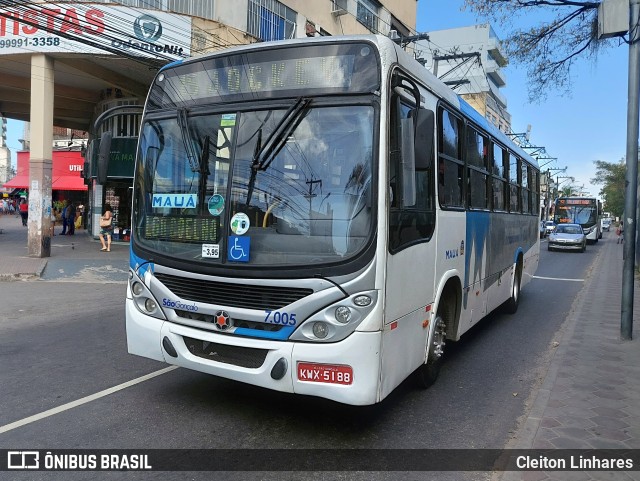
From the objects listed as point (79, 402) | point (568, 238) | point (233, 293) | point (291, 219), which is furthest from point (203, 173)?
point (568, 238)

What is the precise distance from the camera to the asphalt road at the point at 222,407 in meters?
3.96

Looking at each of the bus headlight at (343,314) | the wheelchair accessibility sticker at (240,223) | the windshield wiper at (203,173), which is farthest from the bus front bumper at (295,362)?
the windshield wiper at (203,173)

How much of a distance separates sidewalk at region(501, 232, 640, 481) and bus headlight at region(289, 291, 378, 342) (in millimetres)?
1454

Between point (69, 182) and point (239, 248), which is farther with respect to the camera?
point (69, 182)

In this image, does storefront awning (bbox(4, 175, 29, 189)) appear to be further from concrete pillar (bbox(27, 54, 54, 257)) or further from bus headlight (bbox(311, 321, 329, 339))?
bus headlight (bbox(311, 321, 329, 339))

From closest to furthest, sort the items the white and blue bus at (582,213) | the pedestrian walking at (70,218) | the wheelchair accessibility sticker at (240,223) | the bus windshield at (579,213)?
1. the wheelchair accessibility sticker at (240,223)
2. the pedestrian walking at (70,218)
3. the white and blue bus at (582,213)
4. the bus windshield at (579,213)

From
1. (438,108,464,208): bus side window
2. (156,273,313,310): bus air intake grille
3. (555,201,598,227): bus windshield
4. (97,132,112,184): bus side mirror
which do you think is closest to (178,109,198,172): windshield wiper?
(156,273,313,310): bus air intake grille

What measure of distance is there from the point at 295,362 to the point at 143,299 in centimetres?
161

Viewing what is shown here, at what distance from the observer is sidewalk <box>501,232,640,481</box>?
4.03m

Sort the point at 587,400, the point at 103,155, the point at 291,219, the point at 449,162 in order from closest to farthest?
the point at 291,219
the point at 587,400
the point at 103,155
the point at 449,162

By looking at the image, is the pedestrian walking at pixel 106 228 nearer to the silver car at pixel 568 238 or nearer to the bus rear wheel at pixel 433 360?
the bus rear wheel at pixel 433 360

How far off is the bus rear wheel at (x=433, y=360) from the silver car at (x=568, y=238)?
26023 millimetres

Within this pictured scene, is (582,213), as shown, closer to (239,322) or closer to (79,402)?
(239,322)

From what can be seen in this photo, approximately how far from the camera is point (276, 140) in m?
4.01
